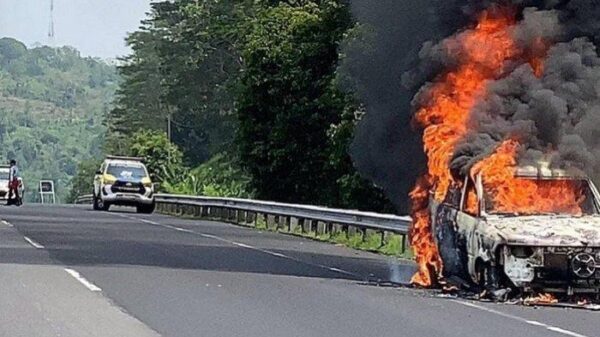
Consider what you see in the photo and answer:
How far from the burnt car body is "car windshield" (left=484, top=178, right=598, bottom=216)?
0.82 feet

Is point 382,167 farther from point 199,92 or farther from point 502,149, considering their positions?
point 199,92

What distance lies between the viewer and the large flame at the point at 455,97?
2002 centimetres

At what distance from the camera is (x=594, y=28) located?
20.2 m

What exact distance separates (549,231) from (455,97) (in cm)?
436

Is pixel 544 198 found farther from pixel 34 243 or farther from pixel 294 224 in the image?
pixel 294 224

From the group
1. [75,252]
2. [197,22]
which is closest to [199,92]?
[197,22]

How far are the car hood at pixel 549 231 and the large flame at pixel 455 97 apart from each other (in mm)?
2783

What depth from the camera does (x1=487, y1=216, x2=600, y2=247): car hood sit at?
54.4ft

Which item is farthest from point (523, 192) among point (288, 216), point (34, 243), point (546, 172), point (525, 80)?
point (288, 216)

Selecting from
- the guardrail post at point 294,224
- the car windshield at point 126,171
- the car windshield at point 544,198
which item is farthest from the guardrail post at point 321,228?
the car windshield at point 126,171

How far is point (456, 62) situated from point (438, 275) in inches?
126

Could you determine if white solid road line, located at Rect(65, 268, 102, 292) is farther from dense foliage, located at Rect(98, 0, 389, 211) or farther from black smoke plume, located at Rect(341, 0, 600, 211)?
dense foliage, located at Rect(98, 0, 389, 211)

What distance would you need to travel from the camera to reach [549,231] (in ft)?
54.8

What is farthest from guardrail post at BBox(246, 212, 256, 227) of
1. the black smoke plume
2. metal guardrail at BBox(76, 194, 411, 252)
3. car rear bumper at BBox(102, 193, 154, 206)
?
the black smoke plume
